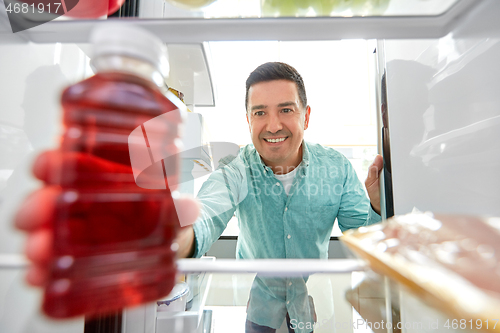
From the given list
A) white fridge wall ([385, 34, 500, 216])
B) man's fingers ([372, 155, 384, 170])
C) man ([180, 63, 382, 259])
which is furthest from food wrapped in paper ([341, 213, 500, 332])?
man ([180, 63, 382, 259])

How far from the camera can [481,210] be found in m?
0.33

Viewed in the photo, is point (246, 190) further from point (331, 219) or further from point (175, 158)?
point (175, 158)

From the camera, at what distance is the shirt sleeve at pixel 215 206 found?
0.52 meters

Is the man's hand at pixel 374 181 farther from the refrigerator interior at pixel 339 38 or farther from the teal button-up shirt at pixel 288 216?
the teal button-up shirt at pixel 288 216

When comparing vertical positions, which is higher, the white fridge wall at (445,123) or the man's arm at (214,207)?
the white fridge wall at (445,123)

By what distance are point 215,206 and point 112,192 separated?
0.45 meters

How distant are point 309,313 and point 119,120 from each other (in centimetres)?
98

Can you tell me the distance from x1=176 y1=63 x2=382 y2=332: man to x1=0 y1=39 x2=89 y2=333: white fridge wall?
0.52m

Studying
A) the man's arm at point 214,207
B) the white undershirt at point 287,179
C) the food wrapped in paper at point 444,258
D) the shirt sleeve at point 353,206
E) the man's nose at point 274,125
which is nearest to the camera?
the food wrapped in paper at point 444,258

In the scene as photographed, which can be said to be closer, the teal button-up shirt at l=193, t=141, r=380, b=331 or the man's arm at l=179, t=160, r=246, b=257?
the man's arm at l=179, t=160, r=246, b=257

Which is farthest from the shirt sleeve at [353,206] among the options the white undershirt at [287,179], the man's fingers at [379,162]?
the man's fingers at [379,162]

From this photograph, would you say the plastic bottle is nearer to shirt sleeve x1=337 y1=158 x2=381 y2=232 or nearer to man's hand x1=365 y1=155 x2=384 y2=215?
man's hand x1=365 y1=155 x2=384 y2=215

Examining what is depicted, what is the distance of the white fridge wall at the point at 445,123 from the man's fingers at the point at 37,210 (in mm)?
544

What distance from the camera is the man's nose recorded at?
77cm
